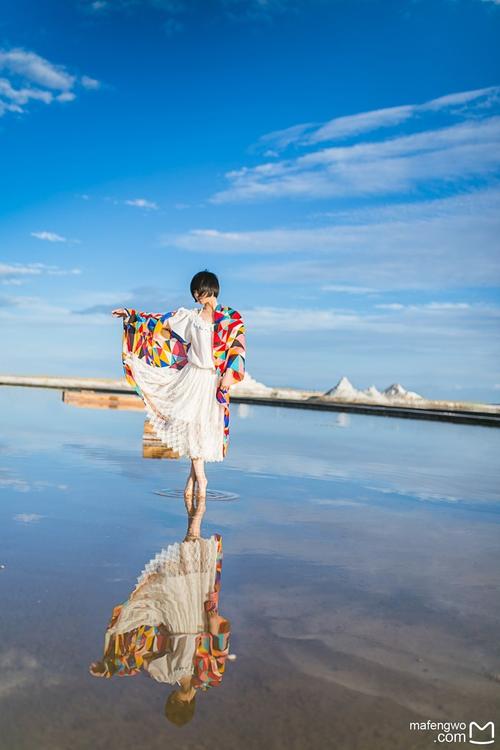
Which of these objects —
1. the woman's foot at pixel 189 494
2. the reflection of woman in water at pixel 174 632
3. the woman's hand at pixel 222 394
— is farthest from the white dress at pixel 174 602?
the woman's hand at pixel 222 394

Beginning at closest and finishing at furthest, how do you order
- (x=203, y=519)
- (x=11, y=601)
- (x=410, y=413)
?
1. (x=11, y=601)
2. (x=203, y=519)
3. (x=410, y=413)

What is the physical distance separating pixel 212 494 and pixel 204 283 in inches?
87.6

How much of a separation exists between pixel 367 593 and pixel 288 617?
0.73 metres

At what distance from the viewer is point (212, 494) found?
26.0 ft

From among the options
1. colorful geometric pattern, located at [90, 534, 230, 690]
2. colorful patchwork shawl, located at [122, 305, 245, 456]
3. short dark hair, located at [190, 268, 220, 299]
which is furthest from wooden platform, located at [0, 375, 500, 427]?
colorful geometric pattern, located at [90, 534, 230, 690]

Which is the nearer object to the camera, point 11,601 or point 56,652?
point 56,652

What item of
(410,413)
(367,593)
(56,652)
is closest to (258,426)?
(410,413)

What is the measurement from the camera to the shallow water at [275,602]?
8.98 feet

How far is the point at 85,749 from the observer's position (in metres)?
2.49

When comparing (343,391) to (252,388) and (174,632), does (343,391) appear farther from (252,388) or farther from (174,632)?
(174,632)

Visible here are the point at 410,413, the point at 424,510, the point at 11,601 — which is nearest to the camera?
the point at 11,601

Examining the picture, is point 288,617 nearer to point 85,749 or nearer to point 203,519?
point 85,749

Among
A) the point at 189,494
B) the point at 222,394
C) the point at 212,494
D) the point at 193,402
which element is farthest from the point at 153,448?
the point at 189,494

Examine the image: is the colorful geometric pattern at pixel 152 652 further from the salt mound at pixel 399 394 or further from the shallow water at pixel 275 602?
the salt mound at pixel 399 394
